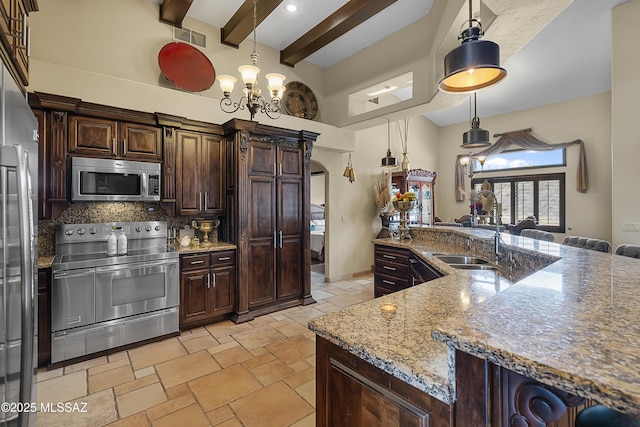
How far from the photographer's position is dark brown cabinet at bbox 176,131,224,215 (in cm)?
362

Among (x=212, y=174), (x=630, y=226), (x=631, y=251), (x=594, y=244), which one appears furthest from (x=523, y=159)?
(x=212, y=174)

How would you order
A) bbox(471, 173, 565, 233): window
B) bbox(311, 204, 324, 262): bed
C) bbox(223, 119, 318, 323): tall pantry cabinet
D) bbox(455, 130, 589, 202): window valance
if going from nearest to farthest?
bbox(223, 119, 318, 323): tall pantry cabinet → bbox(455, 130, 589, 202): window valance → bbox(471, 173, 565, 233): window → bbox(311, 204, 324, 262): bed

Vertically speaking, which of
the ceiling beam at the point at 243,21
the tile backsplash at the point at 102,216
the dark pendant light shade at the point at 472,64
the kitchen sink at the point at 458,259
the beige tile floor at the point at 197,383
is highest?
the ceiling beam at the point at 243,21

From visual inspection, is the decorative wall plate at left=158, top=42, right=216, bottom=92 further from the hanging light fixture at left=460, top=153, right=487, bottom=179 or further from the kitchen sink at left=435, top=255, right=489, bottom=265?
the hanging light fixture at left=460, top=153, right=487, bottom=179

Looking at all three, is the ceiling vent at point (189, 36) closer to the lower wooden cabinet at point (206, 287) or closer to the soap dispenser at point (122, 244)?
the soap dispenser at point (122, 244)

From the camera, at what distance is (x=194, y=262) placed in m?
3.48

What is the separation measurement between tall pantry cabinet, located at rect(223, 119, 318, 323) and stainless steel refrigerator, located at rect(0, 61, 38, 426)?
2.48 meters

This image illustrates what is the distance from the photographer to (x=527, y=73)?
5.76 m

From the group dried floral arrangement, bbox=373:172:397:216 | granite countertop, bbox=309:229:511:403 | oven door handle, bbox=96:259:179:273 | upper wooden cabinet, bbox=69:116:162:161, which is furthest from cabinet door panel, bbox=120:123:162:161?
dried floral arrangement, bbox=373:172:397:216

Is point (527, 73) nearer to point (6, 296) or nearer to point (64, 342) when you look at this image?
point (6, 296)

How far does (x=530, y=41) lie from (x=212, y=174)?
5.60m

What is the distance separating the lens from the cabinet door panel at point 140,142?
3.28 meters

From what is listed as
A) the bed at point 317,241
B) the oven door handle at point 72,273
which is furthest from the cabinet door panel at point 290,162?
the bed at point 317,241

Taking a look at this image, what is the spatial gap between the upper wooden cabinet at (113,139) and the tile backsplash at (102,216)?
62 centimetres
